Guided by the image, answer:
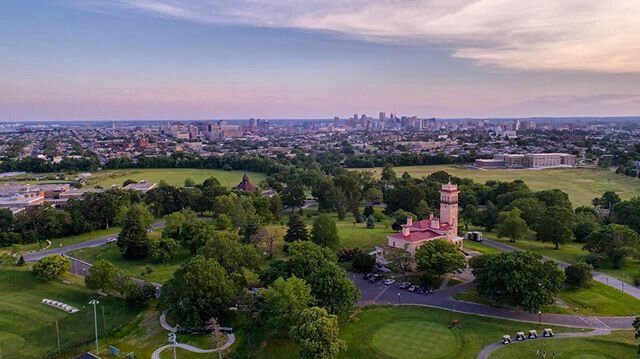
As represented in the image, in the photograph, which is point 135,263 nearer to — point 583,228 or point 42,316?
point 42,316

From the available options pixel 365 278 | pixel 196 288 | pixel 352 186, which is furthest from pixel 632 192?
pixel 196 288

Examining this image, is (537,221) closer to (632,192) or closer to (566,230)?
(566,230)

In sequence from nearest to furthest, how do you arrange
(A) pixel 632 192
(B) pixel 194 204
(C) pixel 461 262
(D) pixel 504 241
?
1. (C) pixel 461 262
2. (D) pixel 504 241
3. (B) pixel 194 204
4. (A) pixel 632 192

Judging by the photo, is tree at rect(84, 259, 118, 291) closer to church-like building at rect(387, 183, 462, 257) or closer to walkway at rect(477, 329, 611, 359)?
church-like building at rect(387, 183, 462, 257)

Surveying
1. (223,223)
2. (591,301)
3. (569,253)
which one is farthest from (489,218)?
(223,223)

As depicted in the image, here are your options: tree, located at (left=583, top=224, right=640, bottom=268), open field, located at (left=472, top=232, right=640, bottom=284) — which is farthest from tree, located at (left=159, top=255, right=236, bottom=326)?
tree, located at (left=583, top=224, right=640, bottom=268)

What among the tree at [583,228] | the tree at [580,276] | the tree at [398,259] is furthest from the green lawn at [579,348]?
the tree at [583,228]
